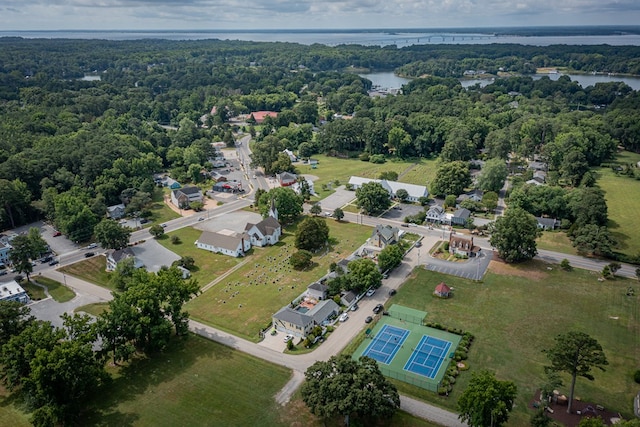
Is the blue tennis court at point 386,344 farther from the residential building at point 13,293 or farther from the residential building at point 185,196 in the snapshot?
the residential building at point 185,196

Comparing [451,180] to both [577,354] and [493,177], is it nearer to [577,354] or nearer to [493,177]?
[493,177]

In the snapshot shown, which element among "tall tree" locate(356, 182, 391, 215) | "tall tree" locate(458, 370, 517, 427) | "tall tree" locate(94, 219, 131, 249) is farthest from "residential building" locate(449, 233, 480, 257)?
"tall tree" locate(94, 219, 131, 249)

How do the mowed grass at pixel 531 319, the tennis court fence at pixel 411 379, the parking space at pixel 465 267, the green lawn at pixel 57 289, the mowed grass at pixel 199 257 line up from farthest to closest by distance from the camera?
the mowed grass at pixel 199 257
the parking space at pixel 465 267
the green lawn at pixel 57 289
the tennis court fence at pixel 411 379
the mowed grass at pixel 531 319

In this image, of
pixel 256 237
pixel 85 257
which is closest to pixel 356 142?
pixel 256 237

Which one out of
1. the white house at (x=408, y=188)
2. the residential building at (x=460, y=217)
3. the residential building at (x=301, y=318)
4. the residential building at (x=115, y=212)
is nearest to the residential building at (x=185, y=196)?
the residential building at (x=115, y=212)

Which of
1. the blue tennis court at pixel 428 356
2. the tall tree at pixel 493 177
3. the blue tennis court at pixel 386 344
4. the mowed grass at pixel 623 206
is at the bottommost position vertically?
the blue tennis court at pixel 386 344

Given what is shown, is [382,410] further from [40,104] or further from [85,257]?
[40,104]
